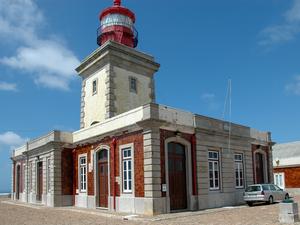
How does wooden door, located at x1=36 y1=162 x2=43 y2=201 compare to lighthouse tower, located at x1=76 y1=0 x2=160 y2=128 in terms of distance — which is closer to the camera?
lighthouse tower, located at x1=76 y1=0 x2=160 y2=128

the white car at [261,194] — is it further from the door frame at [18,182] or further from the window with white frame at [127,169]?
the door frame at [18,182]

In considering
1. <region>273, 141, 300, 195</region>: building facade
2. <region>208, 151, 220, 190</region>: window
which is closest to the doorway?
<region>208, 151, 220, 190</region>: window

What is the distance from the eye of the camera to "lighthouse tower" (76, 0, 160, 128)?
23453 mm

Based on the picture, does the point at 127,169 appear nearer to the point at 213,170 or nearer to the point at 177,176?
the point at 177,176

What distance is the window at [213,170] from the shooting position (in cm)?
1944

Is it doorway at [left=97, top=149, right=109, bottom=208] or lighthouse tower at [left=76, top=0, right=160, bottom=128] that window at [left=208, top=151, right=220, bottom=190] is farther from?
lighthouse tower at [left=76, top=0, right=160, bottom=128]

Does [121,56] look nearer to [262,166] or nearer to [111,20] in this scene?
[111,20]

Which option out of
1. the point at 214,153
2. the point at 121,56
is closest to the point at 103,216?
the point at 214,153

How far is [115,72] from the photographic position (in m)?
23.7

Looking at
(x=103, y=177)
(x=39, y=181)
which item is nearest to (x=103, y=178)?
(x=103, y=177)

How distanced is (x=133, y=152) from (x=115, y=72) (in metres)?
7.93

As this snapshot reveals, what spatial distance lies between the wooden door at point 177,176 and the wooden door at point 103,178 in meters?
4.00

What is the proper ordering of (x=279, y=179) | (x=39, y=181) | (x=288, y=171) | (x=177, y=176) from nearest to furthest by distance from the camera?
1. (x=177, y=176)
2. (x=39, y=181)
3. (x=288, y=171)
4. (x=279, y=179)

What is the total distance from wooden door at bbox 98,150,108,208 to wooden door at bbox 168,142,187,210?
4.00m
